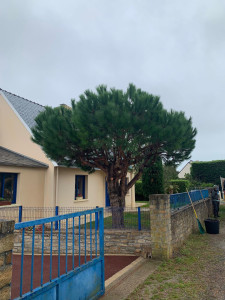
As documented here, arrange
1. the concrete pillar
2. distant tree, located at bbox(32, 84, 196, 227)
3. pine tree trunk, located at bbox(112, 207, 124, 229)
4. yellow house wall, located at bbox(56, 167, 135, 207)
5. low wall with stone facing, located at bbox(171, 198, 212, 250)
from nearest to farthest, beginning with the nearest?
the concrete pillar
distant tree, located at bbox(32, 84, 196, 227)
low wall with stone facing, located at bbox(171, 198, 212, 250)
pine tree trunk, located at bbox(112, 207, 124, 229)
yellow house wall, located at bbox(56, 167, 135, 207)

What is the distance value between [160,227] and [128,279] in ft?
6.68

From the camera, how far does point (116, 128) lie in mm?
7000

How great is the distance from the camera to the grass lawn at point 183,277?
4473 mm

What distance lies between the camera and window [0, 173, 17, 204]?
1030 centimetres

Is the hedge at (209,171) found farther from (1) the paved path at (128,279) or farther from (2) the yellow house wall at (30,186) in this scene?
(1) the paved path at (128,279)

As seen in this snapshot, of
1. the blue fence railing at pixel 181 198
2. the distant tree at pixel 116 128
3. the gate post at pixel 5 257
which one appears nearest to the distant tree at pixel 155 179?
the blue fence railing at pixel 181 198

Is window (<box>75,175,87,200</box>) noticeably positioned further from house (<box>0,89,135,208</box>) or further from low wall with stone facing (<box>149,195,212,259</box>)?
low wall with stone facing (<box>149,195,212,259</box>)

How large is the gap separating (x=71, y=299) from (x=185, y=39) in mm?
10192

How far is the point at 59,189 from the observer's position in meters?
11.2

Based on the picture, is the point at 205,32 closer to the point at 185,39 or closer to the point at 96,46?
the point at 185,39

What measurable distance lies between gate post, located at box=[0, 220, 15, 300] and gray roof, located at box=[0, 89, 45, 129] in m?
10.1

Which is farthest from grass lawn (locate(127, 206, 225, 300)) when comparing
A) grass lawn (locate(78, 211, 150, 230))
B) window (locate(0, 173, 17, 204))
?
window (locate(0, 173, 17, 204))

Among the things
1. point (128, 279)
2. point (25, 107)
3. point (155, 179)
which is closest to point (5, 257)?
point (128, 279)

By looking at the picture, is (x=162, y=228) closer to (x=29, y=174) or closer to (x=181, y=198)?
(x=181, y=198)
